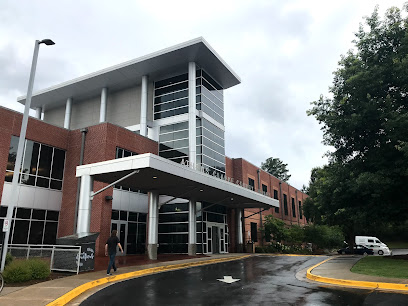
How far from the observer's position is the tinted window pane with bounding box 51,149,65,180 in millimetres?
24531

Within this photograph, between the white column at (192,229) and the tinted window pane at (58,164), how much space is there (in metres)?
10.1

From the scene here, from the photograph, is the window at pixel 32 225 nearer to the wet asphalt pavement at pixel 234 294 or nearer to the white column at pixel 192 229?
the white column at pixel 192 229

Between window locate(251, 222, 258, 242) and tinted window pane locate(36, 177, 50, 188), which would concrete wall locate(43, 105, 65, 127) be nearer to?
tinted window pane locate(36, 177, 50, 188)

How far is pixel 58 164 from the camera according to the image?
979 inches

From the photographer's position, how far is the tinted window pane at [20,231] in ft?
70.1

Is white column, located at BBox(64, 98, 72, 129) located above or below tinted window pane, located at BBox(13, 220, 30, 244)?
above

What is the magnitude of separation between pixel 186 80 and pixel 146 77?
4249mm

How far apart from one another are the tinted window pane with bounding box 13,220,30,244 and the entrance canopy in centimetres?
665

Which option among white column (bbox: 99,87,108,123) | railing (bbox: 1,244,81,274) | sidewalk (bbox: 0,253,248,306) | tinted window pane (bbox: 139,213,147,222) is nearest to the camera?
sidewalk (bbox: 0,253,248,306)

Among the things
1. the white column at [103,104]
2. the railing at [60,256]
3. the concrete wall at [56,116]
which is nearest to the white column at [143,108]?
the white column at [103,104]

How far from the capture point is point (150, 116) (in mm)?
33062

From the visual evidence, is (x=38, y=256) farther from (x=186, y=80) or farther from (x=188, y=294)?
(x=186, y=80)

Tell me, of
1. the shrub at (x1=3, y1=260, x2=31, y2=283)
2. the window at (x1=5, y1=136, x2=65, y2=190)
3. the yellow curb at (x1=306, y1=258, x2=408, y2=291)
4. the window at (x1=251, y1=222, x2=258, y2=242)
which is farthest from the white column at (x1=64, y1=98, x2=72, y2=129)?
the yellow curb at (x1=306, y1=258, x2=408, y2=291)

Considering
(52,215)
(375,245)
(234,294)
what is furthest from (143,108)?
(375,245)
